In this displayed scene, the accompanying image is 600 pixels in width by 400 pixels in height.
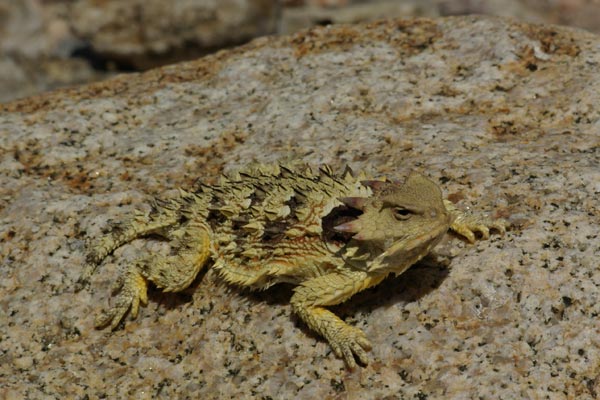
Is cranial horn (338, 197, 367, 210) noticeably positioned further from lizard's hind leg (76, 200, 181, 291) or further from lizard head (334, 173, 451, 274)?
lizard's hind leg (76, 200, 181, 291)

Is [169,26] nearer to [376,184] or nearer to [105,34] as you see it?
[105,34]

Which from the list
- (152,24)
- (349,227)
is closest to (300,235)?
(349,227)

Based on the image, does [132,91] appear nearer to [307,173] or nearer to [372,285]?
[307,173]

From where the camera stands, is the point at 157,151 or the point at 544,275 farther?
the point at 157,151

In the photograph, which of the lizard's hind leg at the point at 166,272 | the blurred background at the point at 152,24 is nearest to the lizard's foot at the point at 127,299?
the lizard's hind leg at the point at 166,272

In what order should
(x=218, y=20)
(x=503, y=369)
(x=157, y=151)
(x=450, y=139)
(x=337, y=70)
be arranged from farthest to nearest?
(x=218, y=20) → (x=337, y=70) → (x=157, y=151) → (x=450, y=139) → (x=503, y=369)

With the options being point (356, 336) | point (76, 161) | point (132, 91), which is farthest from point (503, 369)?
point (132, 91)
